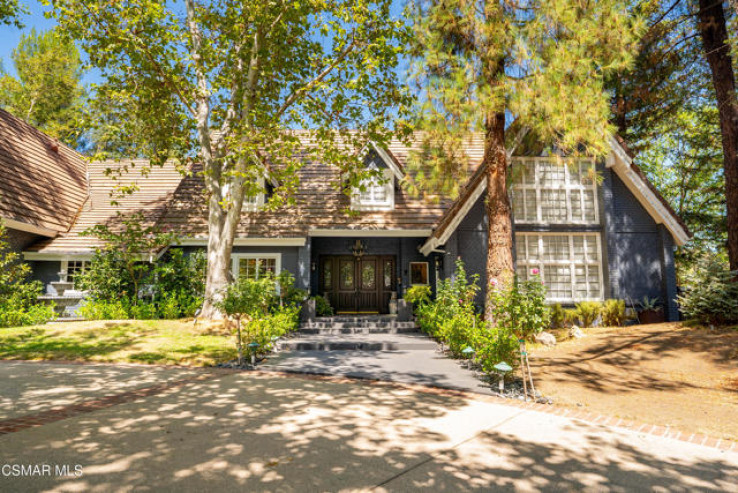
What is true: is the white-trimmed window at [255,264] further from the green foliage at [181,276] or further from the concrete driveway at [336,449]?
the concrete driveway at [336,449]

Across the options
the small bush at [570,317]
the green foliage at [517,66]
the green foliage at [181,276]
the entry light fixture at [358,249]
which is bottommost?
the small bush at [570,317]

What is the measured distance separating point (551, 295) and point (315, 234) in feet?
30.4

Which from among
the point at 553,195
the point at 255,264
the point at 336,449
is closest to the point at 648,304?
the point at 553,195

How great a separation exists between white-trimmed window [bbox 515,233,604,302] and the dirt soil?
7.23 ft

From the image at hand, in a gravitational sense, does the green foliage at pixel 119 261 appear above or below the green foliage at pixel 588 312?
above

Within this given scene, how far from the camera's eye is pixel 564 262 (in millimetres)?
13938

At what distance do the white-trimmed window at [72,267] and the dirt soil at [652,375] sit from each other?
54.9 ft

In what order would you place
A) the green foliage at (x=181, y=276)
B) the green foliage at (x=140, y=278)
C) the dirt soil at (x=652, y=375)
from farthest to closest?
the green foliage at (x=181, y=276) < the green foliage at (x=140, y=278) < the dirt soil at (x=652, y=375)

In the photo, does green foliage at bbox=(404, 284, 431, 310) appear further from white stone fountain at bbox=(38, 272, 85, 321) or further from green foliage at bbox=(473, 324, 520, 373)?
white stone fountain at bbox=(38, 272, 85, 321)

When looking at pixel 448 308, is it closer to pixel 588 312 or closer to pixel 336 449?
pixel 588 312

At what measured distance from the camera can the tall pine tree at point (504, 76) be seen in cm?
866

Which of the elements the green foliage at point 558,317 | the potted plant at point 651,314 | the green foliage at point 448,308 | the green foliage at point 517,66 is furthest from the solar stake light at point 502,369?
the potted plant at point 651,314

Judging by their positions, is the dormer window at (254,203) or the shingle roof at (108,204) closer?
the shingle roof at (108,204)

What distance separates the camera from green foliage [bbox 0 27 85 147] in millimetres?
27500
